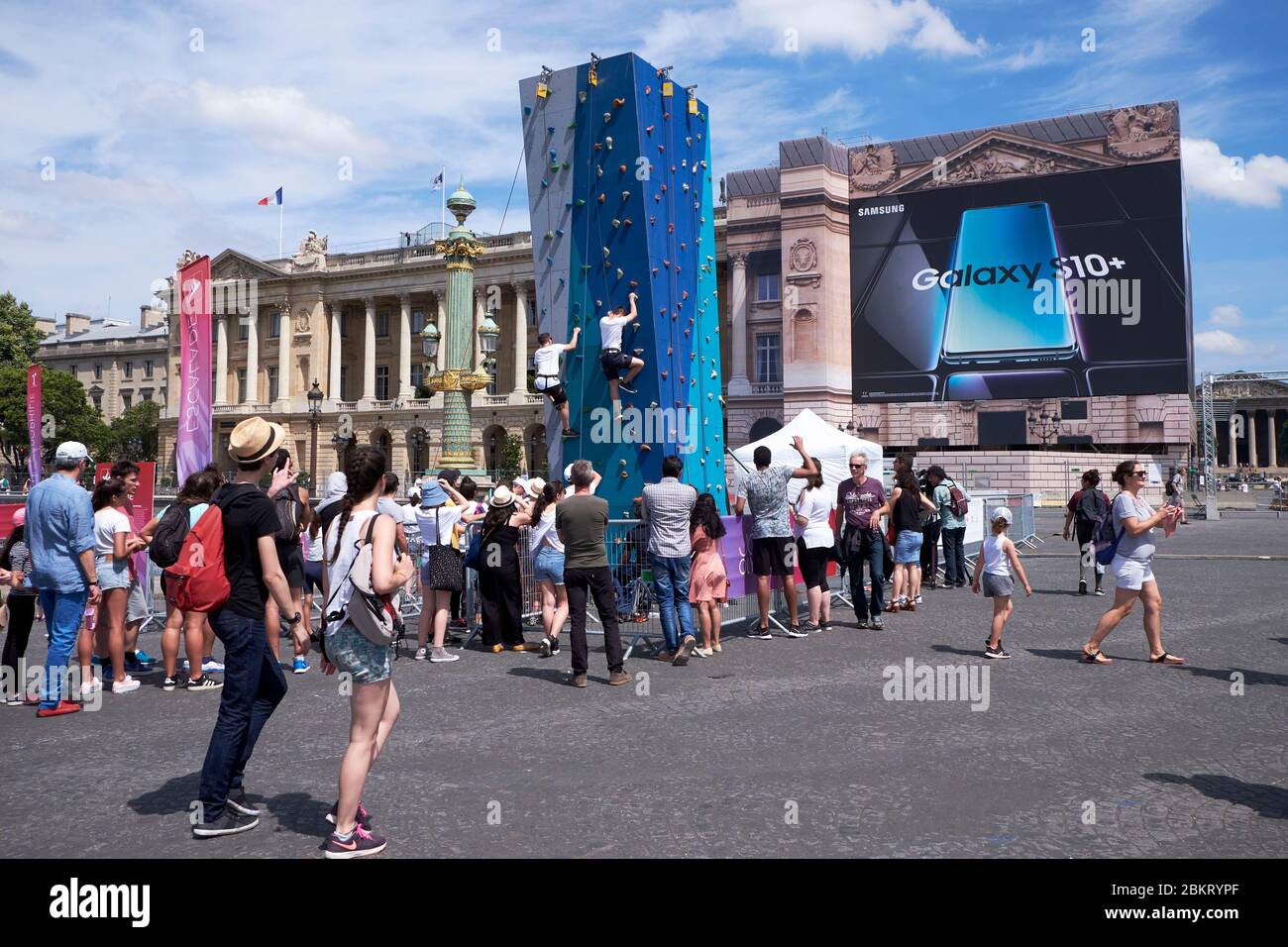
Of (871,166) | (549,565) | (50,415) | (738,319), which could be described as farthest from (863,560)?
(50,415)

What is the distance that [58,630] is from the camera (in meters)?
6.98

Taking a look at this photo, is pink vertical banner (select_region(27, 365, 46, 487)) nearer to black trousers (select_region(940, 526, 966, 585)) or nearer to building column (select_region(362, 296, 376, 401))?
black trousers (select_region(940, 526, 966, 585))

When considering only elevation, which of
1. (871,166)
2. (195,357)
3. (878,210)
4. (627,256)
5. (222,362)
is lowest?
(195,357)

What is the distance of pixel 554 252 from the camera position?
13492 millimetres

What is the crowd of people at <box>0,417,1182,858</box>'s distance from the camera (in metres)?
4.46

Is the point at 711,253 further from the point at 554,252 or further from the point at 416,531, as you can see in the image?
the point at 416,531

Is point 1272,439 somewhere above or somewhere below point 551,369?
above

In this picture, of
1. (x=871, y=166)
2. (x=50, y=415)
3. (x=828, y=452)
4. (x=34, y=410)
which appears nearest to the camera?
(x=828, y=452)

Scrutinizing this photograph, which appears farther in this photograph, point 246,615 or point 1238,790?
point 1238,790

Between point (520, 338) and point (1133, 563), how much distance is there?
5954 centimetres

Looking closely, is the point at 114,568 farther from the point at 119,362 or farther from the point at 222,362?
the point at 119,362

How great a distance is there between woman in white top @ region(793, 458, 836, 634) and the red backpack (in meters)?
6.99

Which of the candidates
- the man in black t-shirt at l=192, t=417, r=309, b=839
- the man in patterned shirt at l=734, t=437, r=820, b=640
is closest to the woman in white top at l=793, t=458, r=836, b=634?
the man in patterned shirt at l=734, t=437, r=820, b=640
